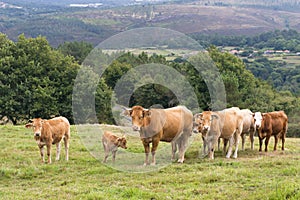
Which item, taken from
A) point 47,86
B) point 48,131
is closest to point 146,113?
point 48,131

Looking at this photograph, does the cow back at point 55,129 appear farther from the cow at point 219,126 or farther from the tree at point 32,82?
the tree at point 32,82

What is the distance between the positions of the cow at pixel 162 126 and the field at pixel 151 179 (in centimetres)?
76

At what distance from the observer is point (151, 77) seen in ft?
79.3

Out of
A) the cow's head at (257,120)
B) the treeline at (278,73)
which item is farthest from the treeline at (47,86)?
the treeline at (278,73)

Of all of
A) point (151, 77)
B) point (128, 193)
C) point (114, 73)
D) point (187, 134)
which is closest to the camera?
point (128, 193)

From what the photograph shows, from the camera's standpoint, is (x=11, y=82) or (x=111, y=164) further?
(x=11, y=82)

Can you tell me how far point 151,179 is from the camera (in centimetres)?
1259

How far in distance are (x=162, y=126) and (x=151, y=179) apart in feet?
10.9

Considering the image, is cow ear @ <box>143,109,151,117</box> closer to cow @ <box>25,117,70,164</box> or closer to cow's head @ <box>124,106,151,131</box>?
cow's head @ <box>124,106,151,131</box>

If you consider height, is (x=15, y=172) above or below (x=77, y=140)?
above

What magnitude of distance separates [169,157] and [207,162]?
5.95 ft

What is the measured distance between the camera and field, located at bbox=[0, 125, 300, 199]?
10805 millimetres

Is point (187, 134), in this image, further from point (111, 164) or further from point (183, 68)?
point (183, 68)

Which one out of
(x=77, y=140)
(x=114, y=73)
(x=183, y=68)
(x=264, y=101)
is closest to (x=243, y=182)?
(x=77, y=140)
